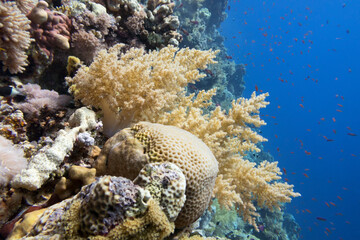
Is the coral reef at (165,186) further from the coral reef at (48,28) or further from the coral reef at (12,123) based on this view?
the coral reef at (48,28)

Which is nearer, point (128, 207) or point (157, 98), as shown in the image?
point (128, 207)

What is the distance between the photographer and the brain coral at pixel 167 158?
5.83ft

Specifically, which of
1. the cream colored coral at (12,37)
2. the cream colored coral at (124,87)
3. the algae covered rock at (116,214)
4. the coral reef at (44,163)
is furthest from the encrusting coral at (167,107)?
the algae covered rock at (116,214)

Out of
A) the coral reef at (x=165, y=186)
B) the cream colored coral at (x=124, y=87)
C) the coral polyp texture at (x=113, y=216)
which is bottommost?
the coral polyp texture at (x=113, y=216)

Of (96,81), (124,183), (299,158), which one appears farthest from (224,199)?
(299,158)

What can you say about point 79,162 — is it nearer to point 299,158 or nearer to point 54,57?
point 54,57

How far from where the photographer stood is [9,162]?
179 cm

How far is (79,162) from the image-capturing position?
2.21 meters

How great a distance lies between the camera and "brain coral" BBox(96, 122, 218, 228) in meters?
1.78

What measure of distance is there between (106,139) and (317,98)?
366 feet

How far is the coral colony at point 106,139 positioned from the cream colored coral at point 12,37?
1 cm

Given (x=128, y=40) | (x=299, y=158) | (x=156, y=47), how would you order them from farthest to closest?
(x=299, y=158), (x=156, y=47), (x=128, y=40)

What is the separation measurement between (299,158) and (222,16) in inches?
2511

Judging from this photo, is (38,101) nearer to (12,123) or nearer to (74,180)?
(12,123)
